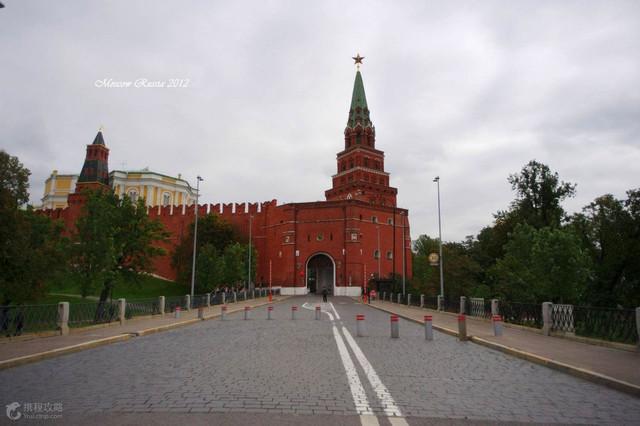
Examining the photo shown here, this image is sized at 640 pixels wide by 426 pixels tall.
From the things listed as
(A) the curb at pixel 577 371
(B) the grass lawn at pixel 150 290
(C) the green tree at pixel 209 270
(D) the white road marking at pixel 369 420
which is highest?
(C) the green tree at pixel 209 270

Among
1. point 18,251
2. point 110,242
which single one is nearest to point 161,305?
point 110,242

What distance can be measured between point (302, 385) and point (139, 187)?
7936 cm

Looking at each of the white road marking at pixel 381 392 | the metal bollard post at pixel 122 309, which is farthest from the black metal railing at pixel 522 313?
the metal bollard post at pixel 122 309

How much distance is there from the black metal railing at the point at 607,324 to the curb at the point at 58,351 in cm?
1338

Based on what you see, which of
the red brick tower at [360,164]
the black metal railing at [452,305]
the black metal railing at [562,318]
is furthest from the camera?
the red brick tower at [360,164]

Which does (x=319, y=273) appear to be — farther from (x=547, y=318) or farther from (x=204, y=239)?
(x=547, y=318)

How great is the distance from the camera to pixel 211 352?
10.0 m

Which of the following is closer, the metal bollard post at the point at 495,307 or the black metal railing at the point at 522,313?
the black metal railing at the point at 522,313

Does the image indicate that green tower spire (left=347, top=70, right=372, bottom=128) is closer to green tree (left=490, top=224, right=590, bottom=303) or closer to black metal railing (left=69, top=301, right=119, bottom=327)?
green tree (left=490, top=224, right=590, bottom=303)

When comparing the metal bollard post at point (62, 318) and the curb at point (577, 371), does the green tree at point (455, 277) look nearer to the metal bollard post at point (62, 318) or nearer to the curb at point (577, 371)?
the curb at point (577, 371)

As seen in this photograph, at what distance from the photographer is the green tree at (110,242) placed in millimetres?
21688

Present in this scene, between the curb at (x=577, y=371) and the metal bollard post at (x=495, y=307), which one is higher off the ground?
the metal bollard post at (x=495, y=307)

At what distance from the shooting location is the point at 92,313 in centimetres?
1650

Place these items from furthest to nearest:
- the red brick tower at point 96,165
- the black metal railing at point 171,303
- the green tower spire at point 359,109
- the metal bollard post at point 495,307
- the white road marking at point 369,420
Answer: the red brick tower at point 96,165 → the green tower spire at point 359,109 → the black metal railing at point 171,303 → the metal bollard post at point 495,307 → the white road marking at point 369,420
